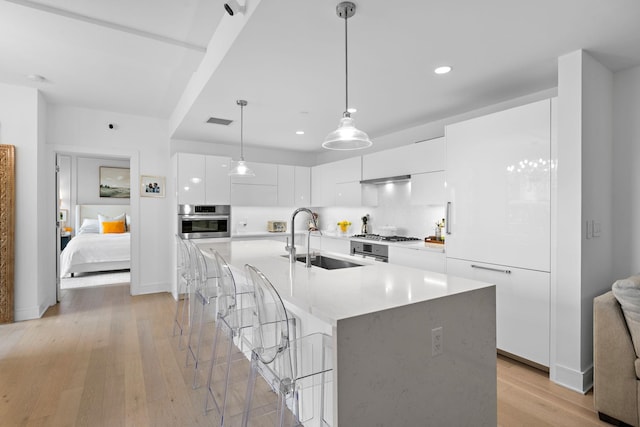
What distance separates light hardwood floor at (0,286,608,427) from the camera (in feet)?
6.95

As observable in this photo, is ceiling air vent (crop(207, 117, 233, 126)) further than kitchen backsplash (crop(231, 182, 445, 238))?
No

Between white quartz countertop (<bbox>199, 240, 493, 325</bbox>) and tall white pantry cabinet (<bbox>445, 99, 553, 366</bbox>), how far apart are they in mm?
1129

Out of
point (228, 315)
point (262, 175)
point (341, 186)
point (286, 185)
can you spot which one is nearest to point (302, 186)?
point (286, 185)

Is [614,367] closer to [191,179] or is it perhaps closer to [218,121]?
[218,121]

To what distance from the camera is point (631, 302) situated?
6.36 feet

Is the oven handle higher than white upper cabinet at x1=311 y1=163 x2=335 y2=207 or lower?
lower

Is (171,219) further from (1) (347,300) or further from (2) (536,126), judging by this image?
(2) (536,126)

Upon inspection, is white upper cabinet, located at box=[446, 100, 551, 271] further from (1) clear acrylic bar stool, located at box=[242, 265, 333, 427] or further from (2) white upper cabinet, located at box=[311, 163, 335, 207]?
(2) white upper cabinet, located at box=[311, 163, 335, 207]

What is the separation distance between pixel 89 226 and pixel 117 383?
6.35 m

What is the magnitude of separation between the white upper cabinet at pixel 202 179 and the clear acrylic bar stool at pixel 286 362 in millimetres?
3352

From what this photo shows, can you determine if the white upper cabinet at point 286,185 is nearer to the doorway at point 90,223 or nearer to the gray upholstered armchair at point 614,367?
the doorway at point 90,223

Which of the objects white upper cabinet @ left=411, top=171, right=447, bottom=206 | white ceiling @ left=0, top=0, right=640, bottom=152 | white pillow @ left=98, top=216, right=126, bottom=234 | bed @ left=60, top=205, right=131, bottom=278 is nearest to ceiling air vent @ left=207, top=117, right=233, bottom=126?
white ceiling @ left=0, top=0, right=640, bottom=152

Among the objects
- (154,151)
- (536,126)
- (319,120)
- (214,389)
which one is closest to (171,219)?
(154,151)

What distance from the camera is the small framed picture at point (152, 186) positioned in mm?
5127
